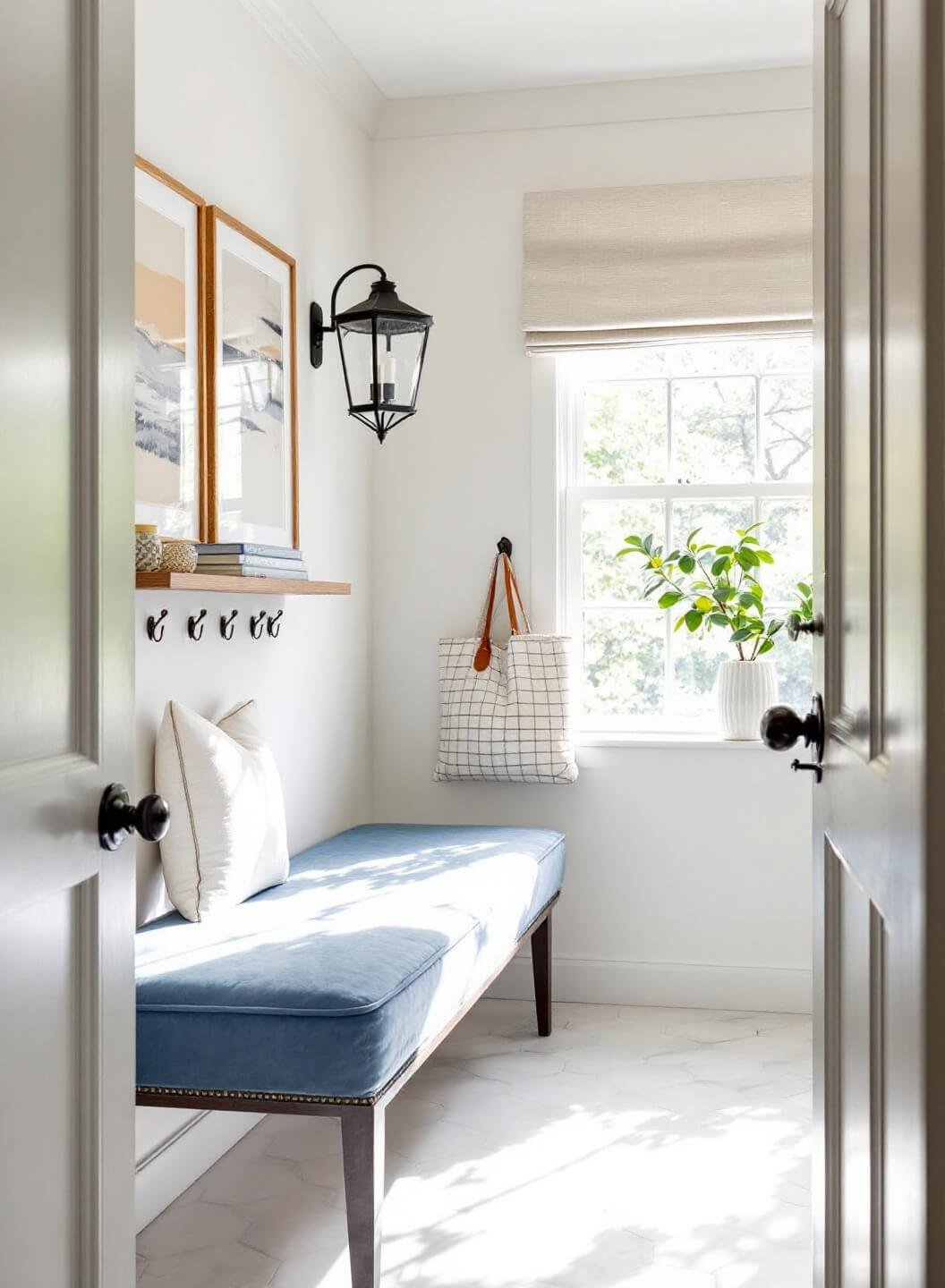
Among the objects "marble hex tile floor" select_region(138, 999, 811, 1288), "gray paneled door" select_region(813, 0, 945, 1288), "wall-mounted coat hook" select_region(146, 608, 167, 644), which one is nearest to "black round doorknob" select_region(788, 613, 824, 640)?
"gray paneled door" select_region(813, 0, 945, 1288)

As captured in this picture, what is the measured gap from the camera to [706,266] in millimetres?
3938

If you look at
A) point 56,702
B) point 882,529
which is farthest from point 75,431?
point 882,529

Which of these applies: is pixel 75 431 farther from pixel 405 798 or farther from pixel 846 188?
pixel 405 798

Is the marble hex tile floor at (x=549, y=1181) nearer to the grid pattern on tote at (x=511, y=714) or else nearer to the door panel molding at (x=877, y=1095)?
the grid pattern on tote at (x=511, y=714)

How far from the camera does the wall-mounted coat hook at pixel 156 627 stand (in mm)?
2660

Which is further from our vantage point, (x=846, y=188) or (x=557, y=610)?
(x=557, y=610)

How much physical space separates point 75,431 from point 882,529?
836mm

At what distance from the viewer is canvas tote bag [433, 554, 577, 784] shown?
13.0ft

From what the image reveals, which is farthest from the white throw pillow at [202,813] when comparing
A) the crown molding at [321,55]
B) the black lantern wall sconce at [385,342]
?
the crown molding at [321,55]

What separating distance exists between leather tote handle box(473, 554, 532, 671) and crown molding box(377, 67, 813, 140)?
136 centimetres

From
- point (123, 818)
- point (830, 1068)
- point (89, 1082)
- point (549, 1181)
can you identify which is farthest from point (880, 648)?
point (549, 1181)

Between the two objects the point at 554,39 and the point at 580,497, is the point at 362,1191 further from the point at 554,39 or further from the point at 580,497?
the point at 554,39

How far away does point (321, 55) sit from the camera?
3582 mm

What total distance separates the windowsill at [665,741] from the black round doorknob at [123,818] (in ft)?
8.83
